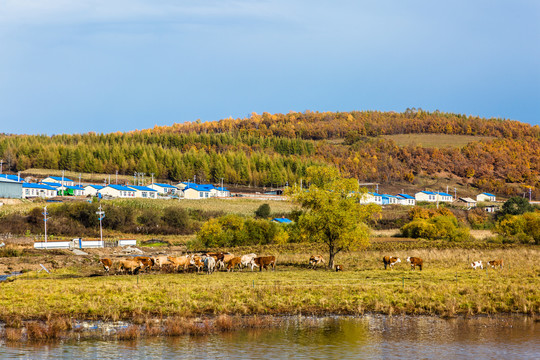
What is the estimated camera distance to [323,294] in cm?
2473

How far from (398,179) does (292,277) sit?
159 meters

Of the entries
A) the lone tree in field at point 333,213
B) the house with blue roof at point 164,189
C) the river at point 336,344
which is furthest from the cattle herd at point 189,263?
the house with blue roof at point 164,189

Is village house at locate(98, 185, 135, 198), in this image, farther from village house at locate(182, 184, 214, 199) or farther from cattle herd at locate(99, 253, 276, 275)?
cattle herd at locate(99, 253, 276, 275)

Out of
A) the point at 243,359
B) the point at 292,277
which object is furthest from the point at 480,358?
the point at 292,277

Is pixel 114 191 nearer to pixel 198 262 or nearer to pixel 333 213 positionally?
pixel 198 262

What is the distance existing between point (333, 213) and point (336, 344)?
62.1ft

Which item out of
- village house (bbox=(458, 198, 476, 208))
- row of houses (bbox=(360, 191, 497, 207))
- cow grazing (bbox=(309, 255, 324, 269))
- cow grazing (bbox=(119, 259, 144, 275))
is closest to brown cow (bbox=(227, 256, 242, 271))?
cow grazing (bbox=(309, 255, 324, 269))

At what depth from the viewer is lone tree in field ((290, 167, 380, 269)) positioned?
119ft

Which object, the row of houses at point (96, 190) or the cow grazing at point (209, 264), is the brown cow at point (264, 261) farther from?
the row of houses at point (96, 190)

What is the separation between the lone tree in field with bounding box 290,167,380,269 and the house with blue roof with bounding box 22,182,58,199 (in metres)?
84.4

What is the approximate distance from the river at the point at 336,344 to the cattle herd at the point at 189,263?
14192 millimetres

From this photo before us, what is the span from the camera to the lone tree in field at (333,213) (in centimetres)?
3641

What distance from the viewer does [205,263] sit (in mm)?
33719

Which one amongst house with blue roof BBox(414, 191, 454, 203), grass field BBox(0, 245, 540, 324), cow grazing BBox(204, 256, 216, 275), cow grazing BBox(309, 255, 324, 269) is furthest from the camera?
house with blue roof BBox(414, 191, 454, 203)
